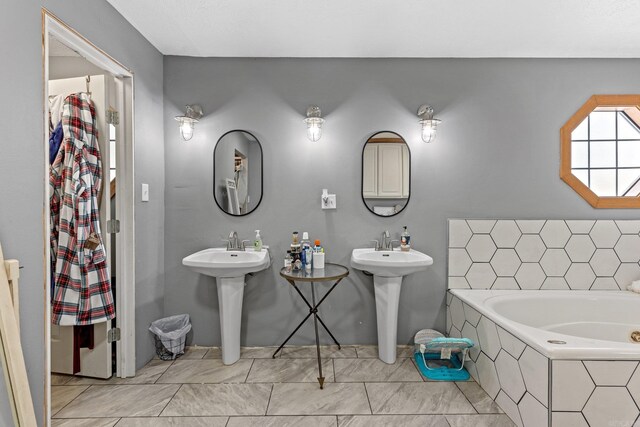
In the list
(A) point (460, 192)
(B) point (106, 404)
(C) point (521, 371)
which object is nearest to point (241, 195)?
(B) point (106, 404)

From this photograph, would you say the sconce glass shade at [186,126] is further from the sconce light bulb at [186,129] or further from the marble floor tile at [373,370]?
the marble floor tile at [373,370]

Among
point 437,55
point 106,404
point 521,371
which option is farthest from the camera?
point 437,55

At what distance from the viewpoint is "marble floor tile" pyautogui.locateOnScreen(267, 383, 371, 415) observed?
1.84 meters

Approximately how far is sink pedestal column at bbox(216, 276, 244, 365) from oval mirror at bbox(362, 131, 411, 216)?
119cm

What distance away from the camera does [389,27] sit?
2166mm

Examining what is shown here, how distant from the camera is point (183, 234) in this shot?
260 centimetres

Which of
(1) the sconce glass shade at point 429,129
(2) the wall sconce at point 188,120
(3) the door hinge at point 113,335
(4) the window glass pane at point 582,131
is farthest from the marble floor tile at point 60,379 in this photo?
(4) the window glass pane at point 582,131

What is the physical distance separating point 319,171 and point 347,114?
1.67 ft

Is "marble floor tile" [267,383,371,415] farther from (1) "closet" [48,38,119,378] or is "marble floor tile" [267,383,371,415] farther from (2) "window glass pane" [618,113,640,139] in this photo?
(2) "window glass pane" [618,113,640,139]

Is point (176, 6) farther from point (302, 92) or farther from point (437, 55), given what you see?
point (437, 55)

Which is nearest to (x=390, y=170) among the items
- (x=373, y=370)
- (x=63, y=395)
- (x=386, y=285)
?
(x=386, y=285)

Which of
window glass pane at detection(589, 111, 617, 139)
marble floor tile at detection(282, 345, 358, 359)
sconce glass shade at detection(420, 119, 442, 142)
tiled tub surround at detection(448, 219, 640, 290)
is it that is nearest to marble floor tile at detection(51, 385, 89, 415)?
marble floor tile at detection(282, 345, 358, 359)

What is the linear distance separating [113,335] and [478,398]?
2.37 metres

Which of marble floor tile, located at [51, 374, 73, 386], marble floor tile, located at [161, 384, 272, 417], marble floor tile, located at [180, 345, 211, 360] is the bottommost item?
marble floor tile, located at [161, 384, 272, 417]
